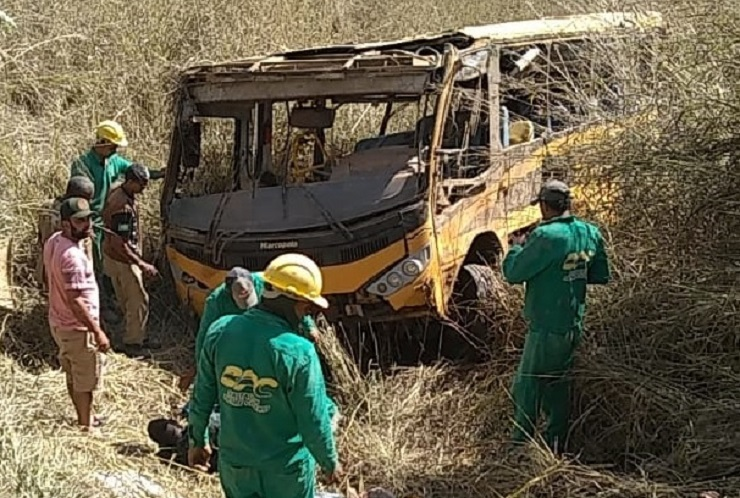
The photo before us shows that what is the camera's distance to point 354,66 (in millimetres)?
7398

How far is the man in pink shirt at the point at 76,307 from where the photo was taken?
648 cm

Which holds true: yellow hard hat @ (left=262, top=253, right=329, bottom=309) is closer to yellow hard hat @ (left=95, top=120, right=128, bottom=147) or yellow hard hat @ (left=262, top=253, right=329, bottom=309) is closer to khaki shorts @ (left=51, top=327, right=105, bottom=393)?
khaki shorts @ (left=51, top=327, right=105, bottom=393)

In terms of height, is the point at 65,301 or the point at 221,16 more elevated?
the point at 221,16

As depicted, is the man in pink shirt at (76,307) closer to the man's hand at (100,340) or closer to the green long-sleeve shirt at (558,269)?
the man's hand at (100,340)

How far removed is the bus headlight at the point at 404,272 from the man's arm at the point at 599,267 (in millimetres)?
1207

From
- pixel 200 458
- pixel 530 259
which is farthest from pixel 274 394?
pixel 530 259

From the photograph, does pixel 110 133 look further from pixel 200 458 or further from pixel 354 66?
pixel 200 458

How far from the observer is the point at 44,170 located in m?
10.4

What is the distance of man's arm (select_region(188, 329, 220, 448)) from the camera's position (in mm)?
4668

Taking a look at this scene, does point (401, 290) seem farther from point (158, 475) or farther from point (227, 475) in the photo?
point (227, 475)

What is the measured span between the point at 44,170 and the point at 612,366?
6247 millimetres

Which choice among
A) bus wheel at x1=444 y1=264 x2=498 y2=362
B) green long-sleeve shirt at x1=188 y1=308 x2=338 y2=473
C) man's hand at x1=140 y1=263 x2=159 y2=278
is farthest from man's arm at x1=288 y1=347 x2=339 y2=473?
man's hand at x1=140 y1=263 x2=159 y2=278

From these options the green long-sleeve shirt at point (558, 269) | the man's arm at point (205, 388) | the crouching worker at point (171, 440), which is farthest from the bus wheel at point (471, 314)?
the man's arm at point (205, 388)

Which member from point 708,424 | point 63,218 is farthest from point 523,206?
point 63,218
